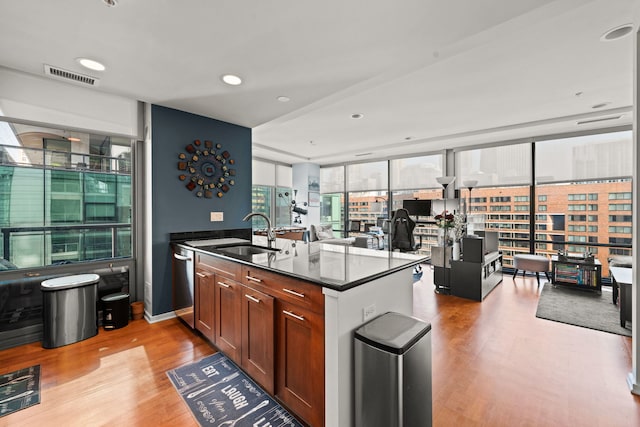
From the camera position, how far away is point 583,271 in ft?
14.5

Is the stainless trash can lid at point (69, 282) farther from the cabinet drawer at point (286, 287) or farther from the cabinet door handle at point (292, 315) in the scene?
the cabinet door handle at point (292, 315)

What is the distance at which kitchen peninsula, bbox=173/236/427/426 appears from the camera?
143cm

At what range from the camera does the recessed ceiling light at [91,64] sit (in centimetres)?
234

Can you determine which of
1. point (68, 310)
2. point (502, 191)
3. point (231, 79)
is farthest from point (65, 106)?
point (502, 191)

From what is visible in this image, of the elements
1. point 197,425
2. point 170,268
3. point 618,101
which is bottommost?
point 197,425

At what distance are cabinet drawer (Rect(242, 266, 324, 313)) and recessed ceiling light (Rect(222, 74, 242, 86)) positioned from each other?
5.94 feet

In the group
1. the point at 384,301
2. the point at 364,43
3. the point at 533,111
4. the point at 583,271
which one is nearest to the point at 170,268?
the point at 384,301

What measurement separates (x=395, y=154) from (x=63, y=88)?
6276 mm

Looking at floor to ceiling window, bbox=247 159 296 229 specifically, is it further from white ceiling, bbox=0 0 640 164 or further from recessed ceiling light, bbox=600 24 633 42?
recessed ceiling light, bbox=600 24 633 42

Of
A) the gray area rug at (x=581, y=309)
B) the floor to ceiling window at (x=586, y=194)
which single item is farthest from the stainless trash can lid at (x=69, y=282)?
the floor to ceiling window at (x=586, y=194)

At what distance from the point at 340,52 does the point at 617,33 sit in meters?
2.26

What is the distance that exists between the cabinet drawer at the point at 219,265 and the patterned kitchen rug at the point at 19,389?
1380mm

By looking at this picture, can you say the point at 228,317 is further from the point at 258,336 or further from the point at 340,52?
the point at 340,52

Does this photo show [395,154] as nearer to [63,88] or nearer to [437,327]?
[437,327]
